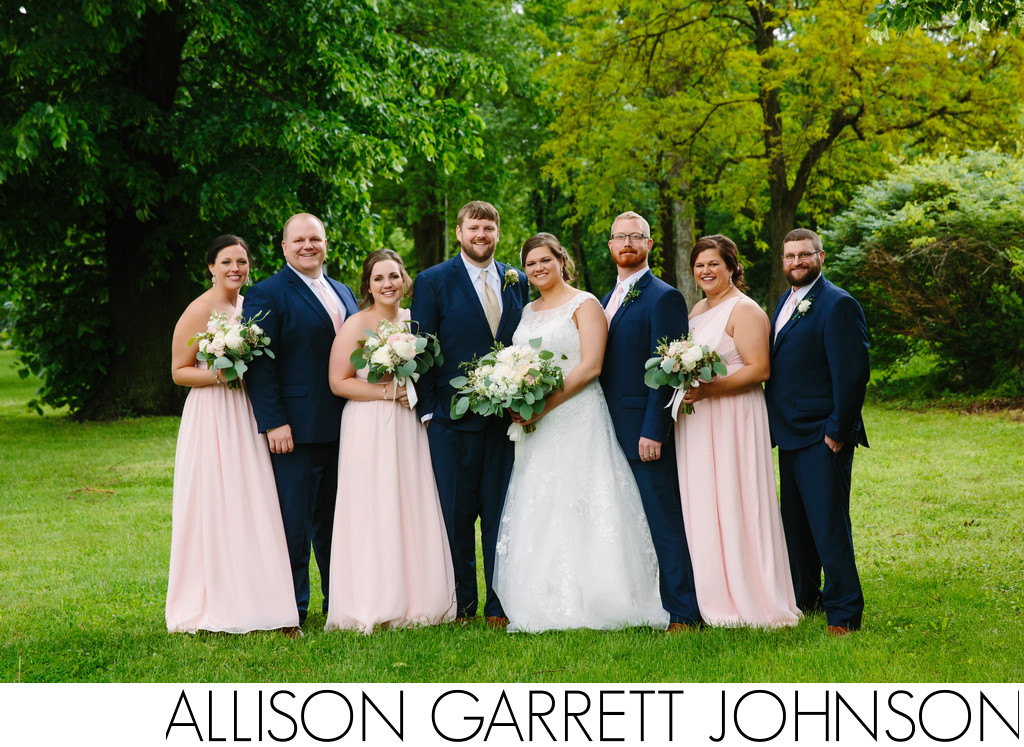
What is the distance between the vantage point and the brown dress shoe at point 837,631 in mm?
5562

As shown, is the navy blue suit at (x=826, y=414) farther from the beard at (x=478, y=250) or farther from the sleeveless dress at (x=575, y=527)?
the beard at (x=478, y=250)

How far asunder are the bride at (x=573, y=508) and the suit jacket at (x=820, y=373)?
1.01 metres

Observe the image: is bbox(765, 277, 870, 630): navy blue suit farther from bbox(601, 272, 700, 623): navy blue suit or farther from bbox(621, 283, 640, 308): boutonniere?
bbox(621, 283, 640, 308): boutonniere

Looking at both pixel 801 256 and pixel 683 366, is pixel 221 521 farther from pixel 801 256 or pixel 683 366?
pixel 801 256

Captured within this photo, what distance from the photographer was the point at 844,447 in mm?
5633

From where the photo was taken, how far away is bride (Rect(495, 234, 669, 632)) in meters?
5.85

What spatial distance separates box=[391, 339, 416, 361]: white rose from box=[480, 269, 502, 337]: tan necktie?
597 mm

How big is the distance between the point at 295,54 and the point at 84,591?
10.2 metres

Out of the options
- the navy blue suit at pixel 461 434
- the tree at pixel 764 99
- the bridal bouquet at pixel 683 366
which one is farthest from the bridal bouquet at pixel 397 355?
the tree at pixel 764 99

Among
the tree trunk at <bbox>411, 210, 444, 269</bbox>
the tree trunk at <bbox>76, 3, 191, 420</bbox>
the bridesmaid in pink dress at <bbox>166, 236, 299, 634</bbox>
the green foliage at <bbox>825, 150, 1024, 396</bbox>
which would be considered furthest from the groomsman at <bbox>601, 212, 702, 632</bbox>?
the tree trunk at <bbox>411, 210, 444, 269</bbox>

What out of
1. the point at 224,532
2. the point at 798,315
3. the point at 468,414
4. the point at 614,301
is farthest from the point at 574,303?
the point at 224,532

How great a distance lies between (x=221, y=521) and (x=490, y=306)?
6.93ft

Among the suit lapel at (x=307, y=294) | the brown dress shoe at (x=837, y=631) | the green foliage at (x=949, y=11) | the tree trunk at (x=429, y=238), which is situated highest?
the tree trunk at (x=429, y=238)

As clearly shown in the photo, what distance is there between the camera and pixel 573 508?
5.93 meters
